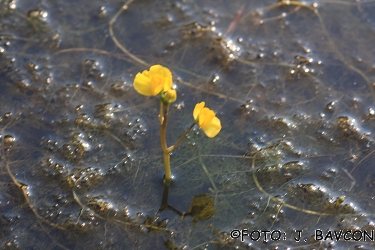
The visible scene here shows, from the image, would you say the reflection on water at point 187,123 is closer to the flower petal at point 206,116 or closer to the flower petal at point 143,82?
the flower petal at point 206,116

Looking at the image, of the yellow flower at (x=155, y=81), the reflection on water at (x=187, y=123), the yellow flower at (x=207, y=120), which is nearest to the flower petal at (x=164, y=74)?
the yellow flower at (x=155, y=81)

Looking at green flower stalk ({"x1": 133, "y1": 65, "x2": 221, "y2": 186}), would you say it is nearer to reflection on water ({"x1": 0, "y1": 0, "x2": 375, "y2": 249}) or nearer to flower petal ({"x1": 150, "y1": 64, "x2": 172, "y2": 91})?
flower petal ({"x1": 150, "y1": 64, "x2": 172, "y2": 91})

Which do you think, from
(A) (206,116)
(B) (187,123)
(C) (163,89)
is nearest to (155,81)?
(C) (163,89)

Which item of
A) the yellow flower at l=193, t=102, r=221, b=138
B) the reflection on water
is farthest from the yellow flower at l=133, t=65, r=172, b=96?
the reflection on water

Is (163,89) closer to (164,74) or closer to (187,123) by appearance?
(164,74)

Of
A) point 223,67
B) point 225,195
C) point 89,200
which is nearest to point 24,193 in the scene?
point 89,200

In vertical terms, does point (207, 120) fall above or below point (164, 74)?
below

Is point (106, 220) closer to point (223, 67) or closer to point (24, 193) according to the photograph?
point (24, 193)
